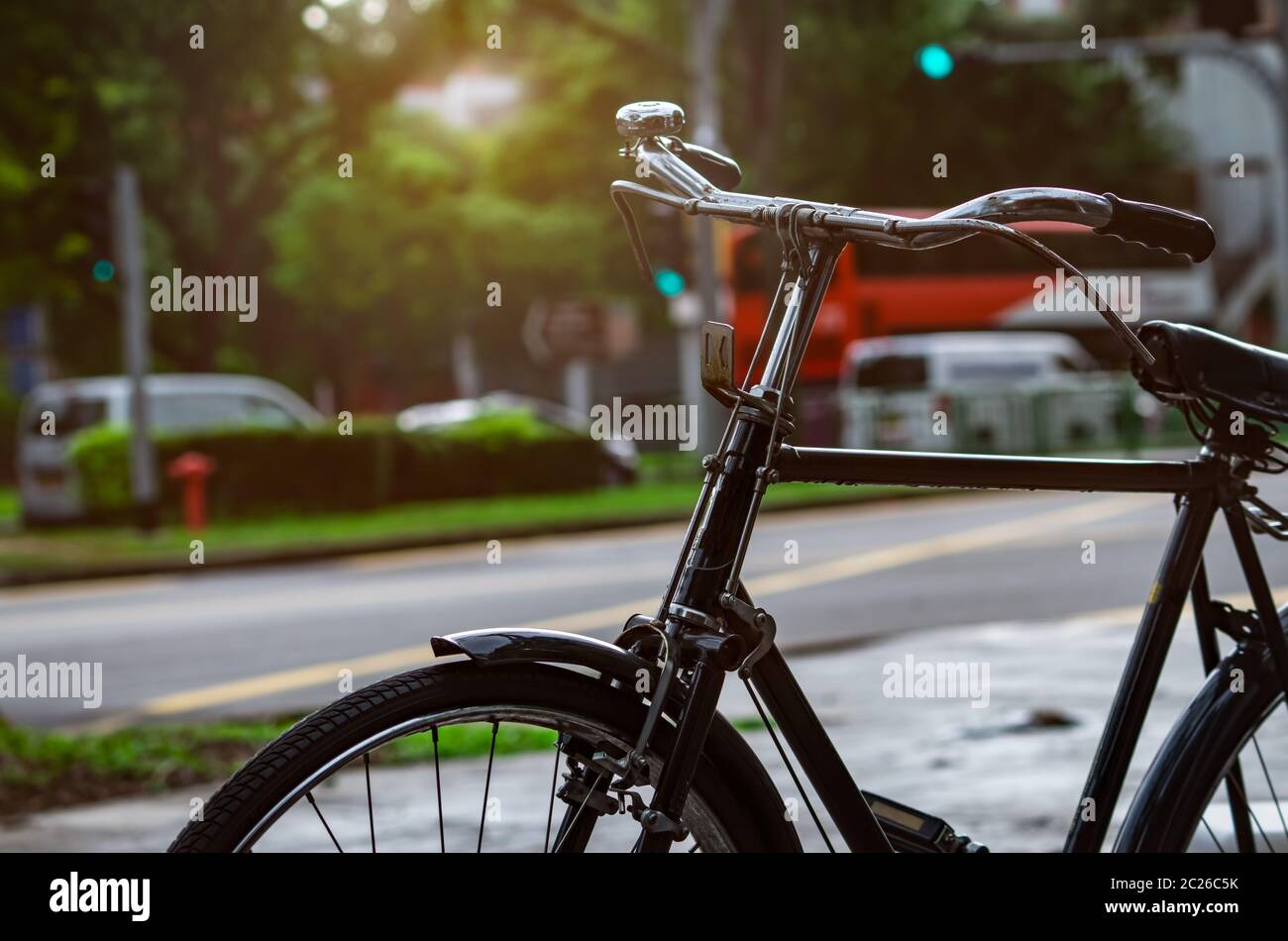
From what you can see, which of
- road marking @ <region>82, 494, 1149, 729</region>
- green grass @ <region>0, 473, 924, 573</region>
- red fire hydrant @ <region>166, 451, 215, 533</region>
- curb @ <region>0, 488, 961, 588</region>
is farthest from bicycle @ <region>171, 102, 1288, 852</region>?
red fire hydrant @ <region>166, 451, 215, 533</region>

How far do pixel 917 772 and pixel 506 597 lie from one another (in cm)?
739

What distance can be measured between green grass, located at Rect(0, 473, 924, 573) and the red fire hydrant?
226 millimetres

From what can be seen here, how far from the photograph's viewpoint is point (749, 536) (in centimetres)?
218

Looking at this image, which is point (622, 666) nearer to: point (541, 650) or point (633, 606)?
point (541, 650)

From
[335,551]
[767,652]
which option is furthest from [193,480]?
[767,652]

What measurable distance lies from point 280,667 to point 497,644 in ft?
24.9

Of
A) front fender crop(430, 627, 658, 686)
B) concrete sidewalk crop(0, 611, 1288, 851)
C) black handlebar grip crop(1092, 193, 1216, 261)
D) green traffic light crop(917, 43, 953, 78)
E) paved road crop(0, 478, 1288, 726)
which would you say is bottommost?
paved road crop(0, 478, 1288, 726)

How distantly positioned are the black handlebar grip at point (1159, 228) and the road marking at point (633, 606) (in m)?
2.07

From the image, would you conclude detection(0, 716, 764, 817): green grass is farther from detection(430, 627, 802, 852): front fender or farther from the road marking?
detection(430, 627, 802, 852): front fender

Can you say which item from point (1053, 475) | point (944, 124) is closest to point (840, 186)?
point (944, 124)

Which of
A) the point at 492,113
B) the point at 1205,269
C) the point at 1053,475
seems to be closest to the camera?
the point at 1053,475

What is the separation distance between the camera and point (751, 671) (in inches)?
87.0

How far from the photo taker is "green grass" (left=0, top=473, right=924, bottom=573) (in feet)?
55.7
